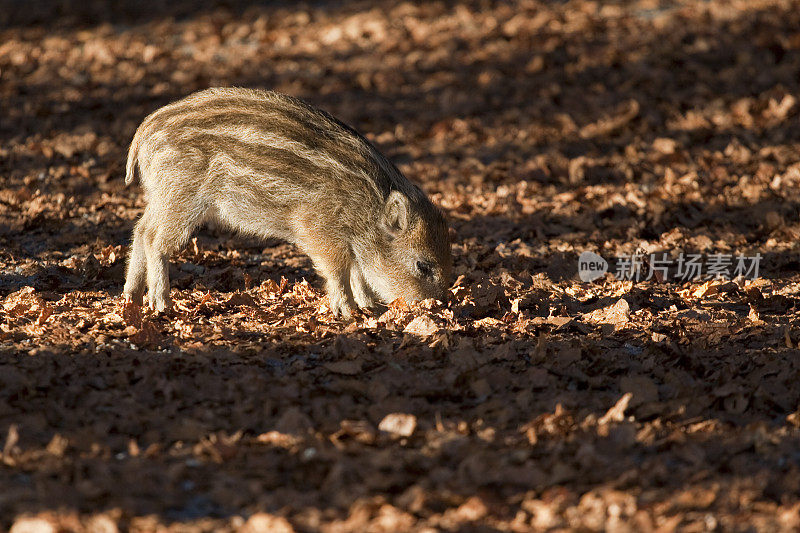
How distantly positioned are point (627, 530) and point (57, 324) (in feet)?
11.3

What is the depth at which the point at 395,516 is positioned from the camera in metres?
3.11

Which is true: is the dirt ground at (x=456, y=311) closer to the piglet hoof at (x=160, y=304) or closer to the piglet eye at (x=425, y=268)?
the piglet hoof at (x=160, y=304)

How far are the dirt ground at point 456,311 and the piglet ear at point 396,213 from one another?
20.5 inches

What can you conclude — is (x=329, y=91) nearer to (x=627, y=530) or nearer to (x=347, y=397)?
(x=347, y=397)

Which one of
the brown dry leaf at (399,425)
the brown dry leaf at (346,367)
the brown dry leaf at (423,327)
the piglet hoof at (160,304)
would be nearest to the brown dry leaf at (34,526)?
the brown dry leaf at (399,425)

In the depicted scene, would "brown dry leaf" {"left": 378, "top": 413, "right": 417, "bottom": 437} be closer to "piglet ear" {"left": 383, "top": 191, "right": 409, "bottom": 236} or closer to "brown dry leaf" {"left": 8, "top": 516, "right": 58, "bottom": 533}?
"brown dry leaf" {"left": 8, "top": 516, "right": 58, "bottom": 533}

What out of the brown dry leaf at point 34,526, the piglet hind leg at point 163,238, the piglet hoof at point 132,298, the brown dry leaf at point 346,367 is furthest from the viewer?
the piglet hoof at point 132,298

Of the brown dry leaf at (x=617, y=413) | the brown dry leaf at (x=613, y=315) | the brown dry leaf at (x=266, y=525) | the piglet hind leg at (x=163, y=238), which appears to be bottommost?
the brown dry leaf at (x=613, y=315)

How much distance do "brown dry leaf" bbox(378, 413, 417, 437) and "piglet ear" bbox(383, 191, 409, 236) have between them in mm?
1781

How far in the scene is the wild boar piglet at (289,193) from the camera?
212 inches

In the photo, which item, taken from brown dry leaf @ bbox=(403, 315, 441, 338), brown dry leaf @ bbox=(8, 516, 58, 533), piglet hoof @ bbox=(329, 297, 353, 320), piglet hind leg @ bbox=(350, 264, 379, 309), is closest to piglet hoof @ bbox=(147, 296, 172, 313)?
piglet hoof @ bbox=(329, 297, 353, 320)

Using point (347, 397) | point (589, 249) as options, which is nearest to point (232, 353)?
point (347, 397)

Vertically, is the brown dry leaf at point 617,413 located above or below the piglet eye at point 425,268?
below

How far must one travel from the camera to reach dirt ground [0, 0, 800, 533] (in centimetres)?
339
